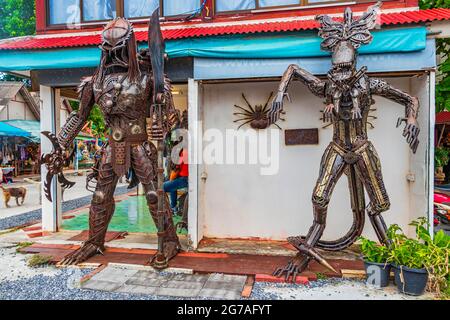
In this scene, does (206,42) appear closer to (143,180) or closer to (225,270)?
(143,180)

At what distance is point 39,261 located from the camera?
3.96m

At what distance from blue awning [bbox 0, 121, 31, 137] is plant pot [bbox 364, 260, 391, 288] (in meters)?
17.9

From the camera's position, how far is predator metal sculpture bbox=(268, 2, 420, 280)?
11.4 ft

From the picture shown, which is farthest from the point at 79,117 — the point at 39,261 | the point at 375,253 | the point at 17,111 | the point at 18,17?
the point at 17,111

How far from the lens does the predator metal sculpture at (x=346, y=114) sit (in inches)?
136

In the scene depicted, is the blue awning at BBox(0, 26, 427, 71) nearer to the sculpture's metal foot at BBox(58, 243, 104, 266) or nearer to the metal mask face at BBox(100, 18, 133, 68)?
the metal mask face at BBox(100, 18, 133, 68)

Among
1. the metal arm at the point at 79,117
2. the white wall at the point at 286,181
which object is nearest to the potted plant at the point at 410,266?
the white wall at the point at 286,181

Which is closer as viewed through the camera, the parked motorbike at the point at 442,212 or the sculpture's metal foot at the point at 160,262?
the sculpture's metal foot at the point at 160,262

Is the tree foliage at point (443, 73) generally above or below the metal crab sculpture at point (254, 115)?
above

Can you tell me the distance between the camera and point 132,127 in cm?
398

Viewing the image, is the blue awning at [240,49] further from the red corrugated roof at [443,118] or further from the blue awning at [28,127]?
the blue awning at [28,127]

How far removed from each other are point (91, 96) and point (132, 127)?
0.73m

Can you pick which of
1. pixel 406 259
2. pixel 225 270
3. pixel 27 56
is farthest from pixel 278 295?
pixel 27 56

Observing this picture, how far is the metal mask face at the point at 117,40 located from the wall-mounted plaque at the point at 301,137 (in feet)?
8.41
